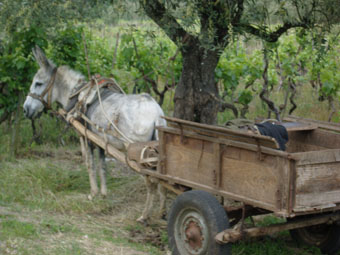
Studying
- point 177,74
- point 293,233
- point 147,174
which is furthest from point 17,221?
point 177,74

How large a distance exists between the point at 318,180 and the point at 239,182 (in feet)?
2.12

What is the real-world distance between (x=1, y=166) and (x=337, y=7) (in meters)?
5.35

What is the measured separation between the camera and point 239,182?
164 inches

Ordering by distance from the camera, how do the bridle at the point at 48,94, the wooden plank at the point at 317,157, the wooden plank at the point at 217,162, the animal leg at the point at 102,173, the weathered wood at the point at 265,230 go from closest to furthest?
the wooden plank at the point at 317,157
the weathered wood at the point at 265,230
the wooden plank at the point at 217,162
the animal leg at the point at 102,173
the bridle at the point at 48,94

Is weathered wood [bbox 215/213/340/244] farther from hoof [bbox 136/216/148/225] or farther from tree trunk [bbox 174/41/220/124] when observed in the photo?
tree trunk [bbox 174/41/220/124]

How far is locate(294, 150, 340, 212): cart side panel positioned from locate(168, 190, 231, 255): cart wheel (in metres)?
0.70

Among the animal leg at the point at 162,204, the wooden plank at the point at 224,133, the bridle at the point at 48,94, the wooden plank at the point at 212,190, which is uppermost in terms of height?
the bridle at the point at 48,94

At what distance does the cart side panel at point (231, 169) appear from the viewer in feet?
12.6

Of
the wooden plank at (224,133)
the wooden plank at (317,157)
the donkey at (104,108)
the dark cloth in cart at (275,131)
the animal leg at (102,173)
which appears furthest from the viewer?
the animal leg at (102,173)

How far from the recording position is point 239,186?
4168mm

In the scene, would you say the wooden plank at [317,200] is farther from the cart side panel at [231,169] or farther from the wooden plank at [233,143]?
the wooden plank at [233,143]

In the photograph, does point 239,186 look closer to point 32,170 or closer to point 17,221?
point 17,221

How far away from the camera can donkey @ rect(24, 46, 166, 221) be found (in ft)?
19.4

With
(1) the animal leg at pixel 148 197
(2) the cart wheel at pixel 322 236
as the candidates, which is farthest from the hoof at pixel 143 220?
(2) the cart wheel at pixel 322 236
